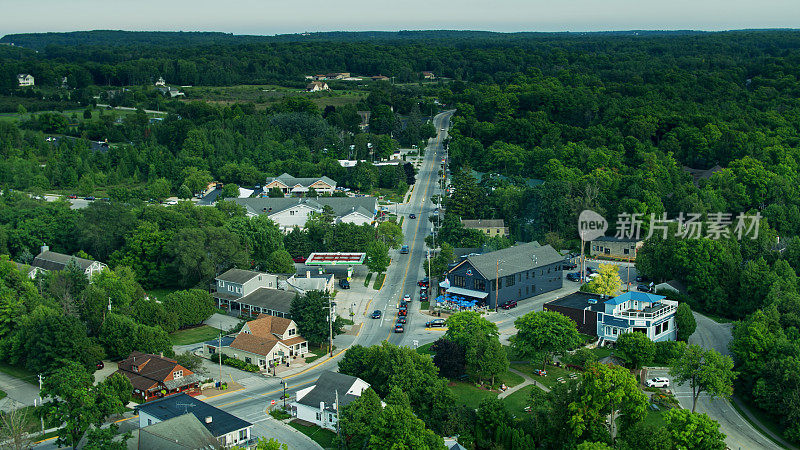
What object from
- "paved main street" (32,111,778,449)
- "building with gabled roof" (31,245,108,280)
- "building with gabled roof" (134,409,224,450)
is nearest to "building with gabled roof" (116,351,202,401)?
"paved main street" (32,111,778,449)

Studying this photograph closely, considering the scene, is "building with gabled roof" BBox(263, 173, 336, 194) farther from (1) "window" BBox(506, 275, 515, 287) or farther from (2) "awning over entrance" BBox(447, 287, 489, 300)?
(1) "window" BBox(506, 275, 515, 287)

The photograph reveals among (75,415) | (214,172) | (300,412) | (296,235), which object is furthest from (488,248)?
(214,172)

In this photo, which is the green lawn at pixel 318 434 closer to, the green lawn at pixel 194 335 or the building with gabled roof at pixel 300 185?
the green lawn at pixel 194 335

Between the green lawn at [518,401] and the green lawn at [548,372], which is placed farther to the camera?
the green lawn at [548,372]

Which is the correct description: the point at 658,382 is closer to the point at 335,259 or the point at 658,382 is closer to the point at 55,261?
the point at 335,259

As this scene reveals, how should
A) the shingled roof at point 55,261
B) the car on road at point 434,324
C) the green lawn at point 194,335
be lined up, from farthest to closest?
1. the shingled roof at point 55,261
2. the car on road at point 434,324
3. the green lawn at point 194,335

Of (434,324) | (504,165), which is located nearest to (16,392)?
(434,324)

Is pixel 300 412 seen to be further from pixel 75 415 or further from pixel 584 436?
pixel 584 436

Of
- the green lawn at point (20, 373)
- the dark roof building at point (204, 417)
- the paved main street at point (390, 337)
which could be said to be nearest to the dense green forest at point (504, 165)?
the paved main street at point (390, 337)
